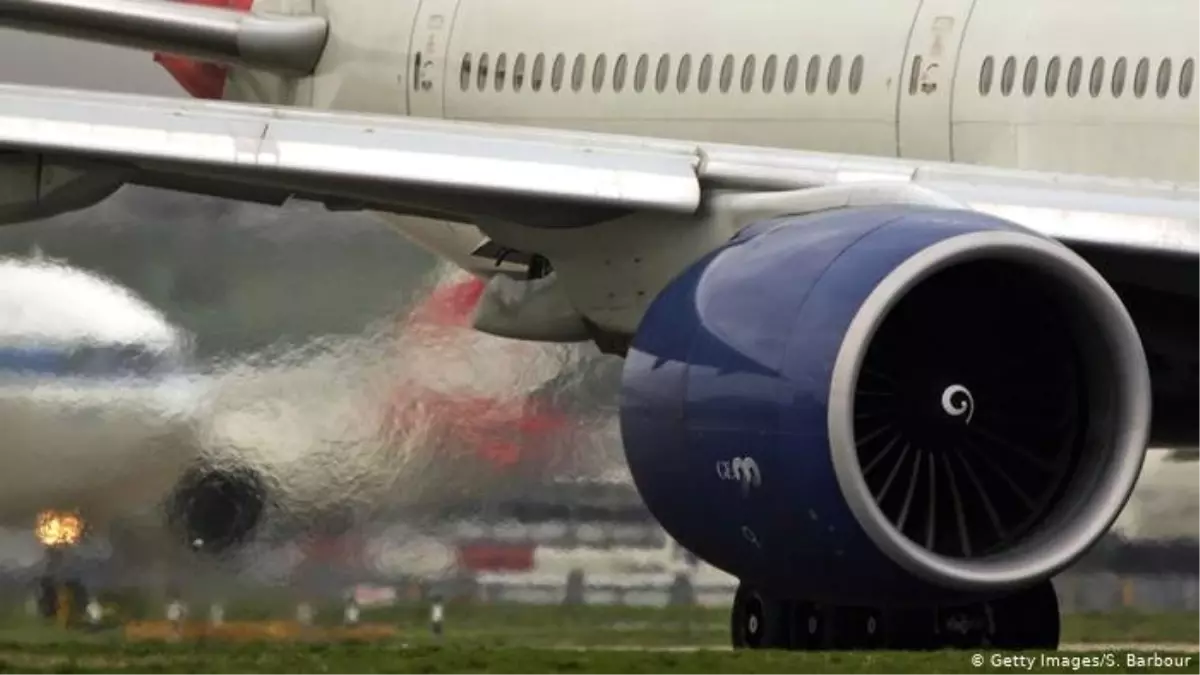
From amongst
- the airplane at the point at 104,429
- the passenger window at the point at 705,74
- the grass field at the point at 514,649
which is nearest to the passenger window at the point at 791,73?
the passenger window at the point at 705,74

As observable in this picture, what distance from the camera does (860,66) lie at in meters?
10.6

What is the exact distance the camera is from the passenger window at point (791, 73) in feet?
36.0

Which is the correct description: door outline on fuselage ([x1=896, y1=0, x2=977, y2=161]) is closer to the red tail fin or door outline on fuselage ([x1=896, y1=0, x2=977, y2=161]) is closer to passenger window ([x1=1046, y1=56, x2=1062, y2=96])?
passenger window ([x1=1046, y1=56, x2=1062, y2=96])

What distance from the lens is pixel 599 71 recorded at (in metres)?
11.9

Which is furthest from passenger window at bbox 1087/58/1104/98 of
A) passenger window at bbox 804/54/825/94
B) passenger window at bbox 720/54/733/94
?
passenger window at bbox 720/54/733/94

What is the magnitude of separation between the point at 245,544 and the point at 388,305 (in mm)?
1126

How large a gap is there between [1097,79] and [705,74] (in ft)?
6.78

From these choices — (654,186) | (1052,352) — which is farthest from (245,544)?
(1052,352)

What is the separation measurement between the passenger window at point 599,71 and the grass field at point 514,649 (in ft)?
7.78

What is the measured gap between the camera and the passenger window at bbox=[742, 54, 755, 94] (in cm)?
1116

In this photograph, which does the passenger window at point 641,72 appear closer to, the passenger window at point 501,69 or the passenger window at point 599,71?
the passenger window at point 599,71

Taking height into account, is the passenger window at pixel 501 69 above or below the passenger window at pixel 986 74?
above

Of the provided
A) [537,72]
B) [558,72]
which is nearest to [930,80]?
[558,72]

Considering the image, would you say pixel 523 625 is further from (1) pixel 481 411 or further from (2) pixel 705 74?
(2) pixel 705 74
